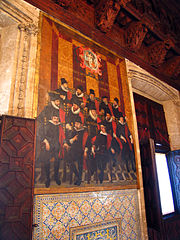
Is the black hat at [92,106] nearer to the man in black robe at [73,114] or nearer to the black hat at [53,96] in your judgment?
the man in black robe at [73,114]

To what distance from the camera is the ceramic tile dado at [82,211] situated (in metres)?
2.69

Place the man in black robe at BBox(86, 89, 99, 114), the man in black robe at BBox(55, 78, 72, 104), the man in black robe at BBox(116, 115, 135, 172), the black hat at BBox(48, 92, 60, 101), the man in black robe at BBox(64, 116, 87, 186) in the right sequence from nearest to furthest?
the man in black robe at BBox(64, 116, 87, 186), the black hat at BBox(48, 92, 60, 101), the man in black robe at BBox(55, 78, 72, 104), the man in black robe at BBox(86, 89, 99, 114), the man in black robe at BBox(116, 115, 135, 172)

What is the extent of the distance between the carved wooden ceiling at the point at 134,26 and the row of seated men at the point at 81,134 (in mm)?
1711

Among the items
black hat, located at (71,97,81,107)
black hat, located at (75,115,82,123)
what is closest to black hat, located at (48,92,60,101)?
black hat, located at (71,97,81,107)

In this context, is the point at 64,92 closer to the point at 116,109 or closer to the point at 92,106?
the point at 92,106

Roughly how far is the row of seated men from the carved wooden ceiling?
1711mm

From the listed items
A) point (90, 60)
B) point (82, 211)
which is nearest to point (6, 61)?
point (90, 60)

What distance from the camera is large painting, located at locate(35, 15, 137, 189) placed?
10.1 ft

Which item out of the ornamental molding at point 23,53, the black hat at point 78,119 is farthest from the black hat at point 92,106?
the ornamental molding at point 23,53

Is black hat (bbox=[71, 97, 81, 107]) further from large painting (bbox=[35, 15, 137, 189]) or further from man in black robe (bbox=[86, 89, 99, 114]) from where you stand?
man in black robe (bbox=[86, 89, 99, 114])

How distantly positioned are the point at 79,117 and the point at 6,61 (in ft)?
5.05

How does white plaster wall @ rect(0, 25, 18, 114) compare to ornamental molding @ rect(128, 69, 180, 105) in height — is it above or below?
below

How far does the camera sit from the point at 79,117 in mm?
3623

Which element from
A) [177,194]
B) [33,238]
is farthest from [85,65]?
[177,194]
